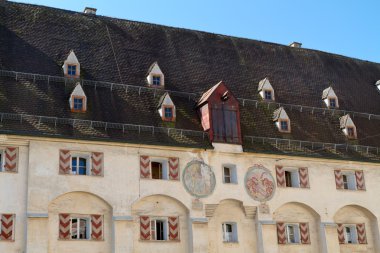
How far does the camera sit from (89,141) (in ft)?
97.5

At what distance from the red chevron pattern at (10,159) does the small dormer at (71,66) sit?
5.93 meters

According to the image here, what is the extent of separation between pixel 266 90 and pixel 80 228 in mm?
14820

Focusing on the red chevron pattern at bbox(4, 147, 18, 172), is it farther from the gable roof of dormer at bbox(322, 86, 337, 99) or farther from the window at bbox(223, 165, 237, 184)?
the gable roof of dormer at bbox(322, 86, 337, 99)

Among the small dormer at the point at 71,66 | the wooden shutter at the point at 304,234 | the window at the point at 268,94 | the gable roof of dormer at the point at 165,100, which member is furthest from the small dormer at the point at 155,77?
the wooden shutter at the point at 304,234

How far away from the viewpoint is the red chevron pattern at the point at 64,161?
28906mm

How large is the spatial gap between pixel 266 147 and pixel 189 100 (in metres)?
4.97

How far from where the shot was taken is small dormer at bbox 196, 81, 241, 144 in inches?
1307

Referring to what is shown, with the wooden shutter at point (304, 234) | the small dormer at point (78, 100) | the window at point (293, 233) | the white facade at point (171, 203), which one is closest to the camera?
the white facade at point (171, 203)

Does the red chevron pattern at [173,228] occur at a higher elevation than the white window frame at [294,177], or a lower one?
lower

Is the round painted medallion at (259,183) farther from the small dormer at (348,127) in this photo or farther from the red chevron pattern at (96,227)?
the red chevron pattern at (96,227)

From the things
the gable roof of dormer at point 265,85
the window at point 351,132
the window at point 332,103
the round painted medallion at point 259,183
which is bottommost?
the round painted medallion at point 259,183

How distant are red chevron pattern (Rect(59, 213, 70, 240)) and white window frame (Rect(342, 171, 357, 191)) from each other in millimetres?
16126

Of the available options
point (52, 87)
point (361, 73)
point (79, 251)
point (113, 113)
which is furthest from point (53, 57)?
point (361, 73)

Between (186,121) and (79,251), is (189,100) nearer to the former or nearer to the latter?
(186,121)
